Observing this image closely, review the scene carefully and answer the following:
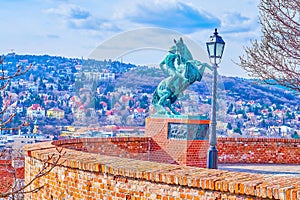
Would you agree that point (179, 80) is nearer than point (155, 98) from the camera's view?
Yes

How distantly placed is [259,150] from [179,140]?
2984 mm

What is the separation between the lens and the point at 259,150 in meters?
15.0

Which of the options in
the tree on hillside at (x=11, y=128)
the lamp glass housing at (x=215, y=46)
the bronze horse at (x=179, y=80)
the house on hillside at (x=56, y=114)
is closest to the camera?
the tree on hillside at (x=11, y=128)

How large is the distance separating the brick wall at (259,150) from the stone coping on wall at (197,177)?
28.2 ft

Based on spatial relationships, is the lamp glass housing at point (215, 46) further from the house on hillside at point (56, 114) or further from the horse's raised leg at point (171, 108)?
the house on hillside at point (56, 114)

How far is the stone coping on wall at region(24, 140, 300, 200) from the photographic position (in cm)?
459

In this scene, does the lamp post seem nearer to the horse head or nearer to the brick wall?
the horse head

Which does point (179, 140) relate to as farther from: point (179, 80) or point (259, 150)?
point (259, 150)

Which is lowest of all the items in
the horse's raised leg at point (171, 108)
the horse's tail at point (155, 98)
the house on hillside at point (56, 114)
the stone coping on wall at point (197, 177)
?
the stone coping on wall at point (197, 177)

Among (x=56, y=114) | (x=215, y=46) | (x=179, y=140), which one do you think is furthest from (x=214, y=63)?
(x=56, y=114)

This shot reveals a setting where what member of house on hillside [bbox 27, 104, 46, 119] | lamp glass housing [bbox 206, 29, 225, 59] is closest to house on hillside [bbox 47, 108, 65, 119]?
house on hillside [bbox 27, 104, 46, 119]

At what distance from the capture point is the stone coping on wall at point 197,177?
15.0ft

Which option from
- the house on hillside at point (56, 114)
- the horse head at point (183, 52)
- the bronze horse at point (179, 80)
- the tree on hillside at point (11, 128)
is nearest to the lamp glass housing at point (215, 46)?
the bronze horse at point (179, 80)

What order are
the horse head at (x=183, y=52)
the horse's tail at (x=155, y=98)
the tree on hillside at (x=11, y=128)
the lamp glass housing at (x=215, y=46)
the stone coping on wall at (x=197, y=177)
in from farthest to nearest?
1. the horse's tail at (x=155, y=98)
2. the horse head at (x=183, y=52)
3. the lamp glass housing at (x=215, y=46)
4. the tree on hillside at (x=11, y=128)
5. the stone coping on wall at (x=197, y=177)
